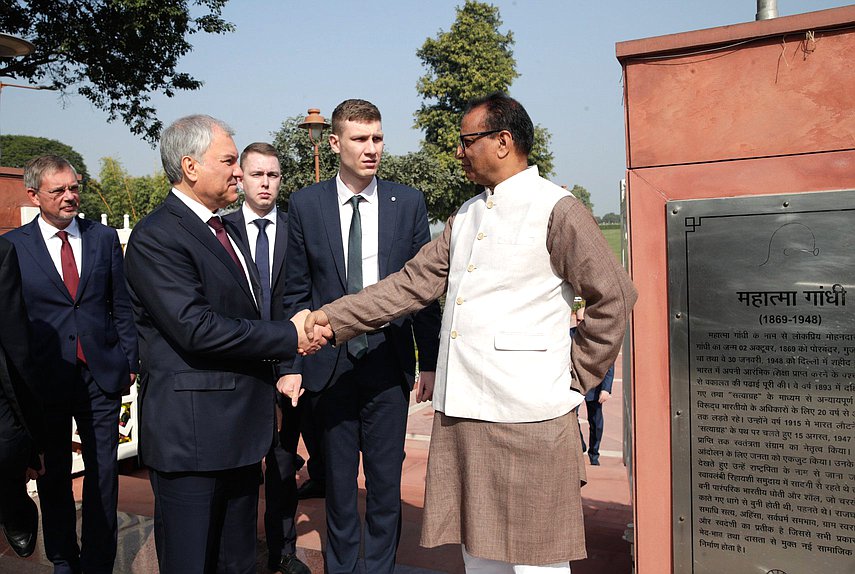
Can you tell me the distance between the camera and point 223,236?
2.62 m

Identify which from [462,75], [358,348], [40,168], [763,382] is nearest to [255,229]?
[40,168]

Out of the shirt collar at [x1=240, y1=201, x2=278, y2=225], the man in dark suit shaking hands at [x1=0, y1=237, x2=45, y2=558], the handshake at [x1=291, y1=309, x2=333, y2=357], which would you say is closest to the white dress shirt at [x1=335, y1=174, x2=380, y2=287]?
the handshake at [x1=291, y1=309, x2=333, y2=357]

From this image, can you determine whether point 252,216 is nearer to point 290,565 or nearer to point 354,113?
point 354,113

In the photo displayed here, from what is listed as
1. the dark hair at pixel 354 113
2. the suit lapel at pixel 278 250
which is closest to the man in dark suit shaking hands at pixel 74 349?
the suit lapel at pixel 278 250

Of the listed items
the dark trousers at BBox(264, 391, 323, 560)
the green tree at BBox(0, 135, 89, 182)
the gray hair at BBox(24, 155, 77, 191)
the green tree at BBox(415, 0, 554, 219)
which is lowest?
the dark trousers at BBox(264, 391, 323, 560)

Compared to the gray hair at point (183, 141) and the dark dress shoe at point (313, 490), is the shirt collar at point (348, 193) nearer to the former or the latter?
the gray hair at point (183, 141)

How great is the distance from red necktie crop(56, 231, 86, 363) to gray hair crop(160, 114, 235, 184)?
144 cm

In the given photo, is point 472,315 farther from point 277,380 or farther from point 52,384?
point 52,384

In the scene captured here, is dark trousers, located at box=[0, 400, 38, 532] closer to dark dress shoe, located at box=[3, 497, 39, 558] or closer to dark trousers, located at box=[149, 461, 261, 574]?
dark dress shoe, located at box=[3, 497, 39, 558]

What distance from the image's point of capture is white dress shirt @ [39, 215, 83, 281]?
362 centimetres

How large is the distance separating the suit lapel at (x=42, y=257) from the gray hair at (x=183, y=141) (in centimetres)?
141

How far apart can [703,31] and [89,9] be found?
16828 mm

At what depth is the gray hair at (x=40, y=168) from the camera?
11.9ft

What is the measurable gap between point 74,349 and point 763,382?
317 cm
